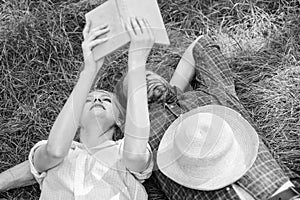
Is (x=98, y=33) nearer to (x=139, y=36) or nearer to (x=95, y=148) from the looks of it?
(x=139, y=36)

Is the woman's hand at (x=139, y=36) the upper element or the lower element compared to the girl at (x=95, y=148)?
upper

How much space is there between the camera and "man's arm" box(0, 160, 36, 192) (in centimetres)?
188

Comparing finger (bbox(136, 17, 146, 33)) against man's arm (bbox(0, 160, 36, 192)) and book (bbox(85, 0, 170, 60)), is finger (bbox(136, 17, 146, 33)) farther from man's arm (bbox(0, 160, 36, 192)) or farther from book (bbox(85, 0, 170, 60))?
man's arm (bbox(0, 160, 36, 192))

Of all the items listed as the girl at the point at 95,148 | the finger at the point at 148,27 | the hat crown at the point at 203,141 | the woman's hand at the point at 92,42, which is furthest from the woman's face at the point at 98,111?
the finger at the point at 148,27

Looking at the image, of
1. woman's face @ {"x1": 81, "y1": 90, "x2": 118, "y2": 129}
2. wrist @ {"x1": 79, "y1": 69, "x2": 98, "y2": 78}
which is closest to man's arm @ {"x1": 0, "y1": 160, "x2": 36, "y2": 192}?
woman's face @ {"x1": 81, "y1": 90, "x2": 118, "y2": 129}

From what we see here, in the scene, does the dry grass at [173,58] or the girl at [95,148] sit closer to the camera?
the girl at [95,148]

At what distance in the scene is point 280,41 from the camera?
2.15 m

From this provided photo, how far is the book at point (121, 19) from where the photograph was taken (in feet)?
4.82

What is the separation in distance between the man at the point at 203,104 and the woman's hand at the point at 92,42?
0.15m

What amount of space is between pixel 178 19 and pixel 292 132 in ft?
2.08

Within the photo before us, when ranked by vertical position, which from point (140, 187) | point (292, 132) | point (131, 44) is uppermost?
point (131, 44)

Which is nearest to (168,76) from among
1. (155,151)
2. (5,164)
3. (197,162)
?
(155,151)

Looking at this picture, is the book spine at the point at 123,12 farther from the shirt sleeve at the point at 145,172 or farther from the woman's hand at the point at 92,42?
the shirt sleeve at the point at 145,172

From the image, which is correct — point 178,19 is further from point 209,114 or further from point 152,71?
point 209,114
